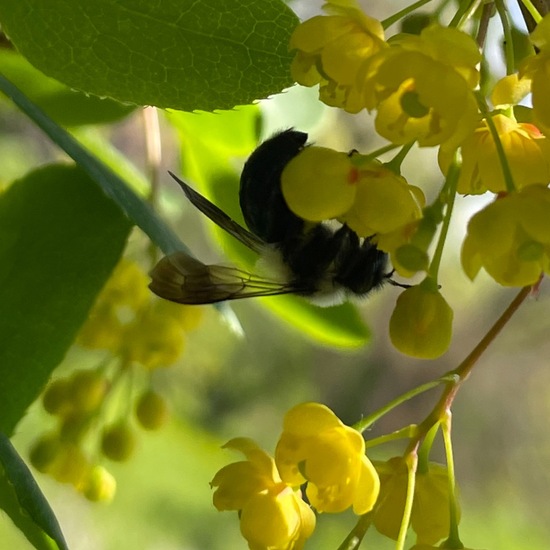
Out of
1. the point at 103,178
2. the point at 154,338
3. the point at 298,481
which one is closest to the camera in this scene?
the point at 298,481

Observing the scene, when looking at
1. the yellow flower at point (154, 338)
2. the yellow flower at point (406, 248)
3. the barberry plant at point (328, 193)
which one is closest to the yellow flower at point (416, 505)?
the barberry plant at point (328, 193)

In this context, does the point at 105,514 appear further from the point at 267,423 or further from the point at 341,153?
the point at 341,153

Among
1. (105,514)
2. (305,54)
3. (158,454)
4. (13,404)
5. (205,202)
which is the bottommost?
(105,514)

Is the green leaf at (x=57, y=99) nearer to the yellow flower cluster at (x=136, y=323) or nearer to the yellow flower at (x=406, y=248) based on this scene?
the yellow flower cluster at (x=136, y=323)

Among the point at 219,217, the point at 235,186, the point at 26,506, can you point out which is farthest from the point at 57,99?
the point at 26,506

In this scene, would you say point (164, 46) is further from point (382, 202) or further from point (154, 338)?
point (154, 338)

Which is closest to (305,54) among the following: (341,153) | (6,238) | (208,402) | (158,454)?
(341,153)
